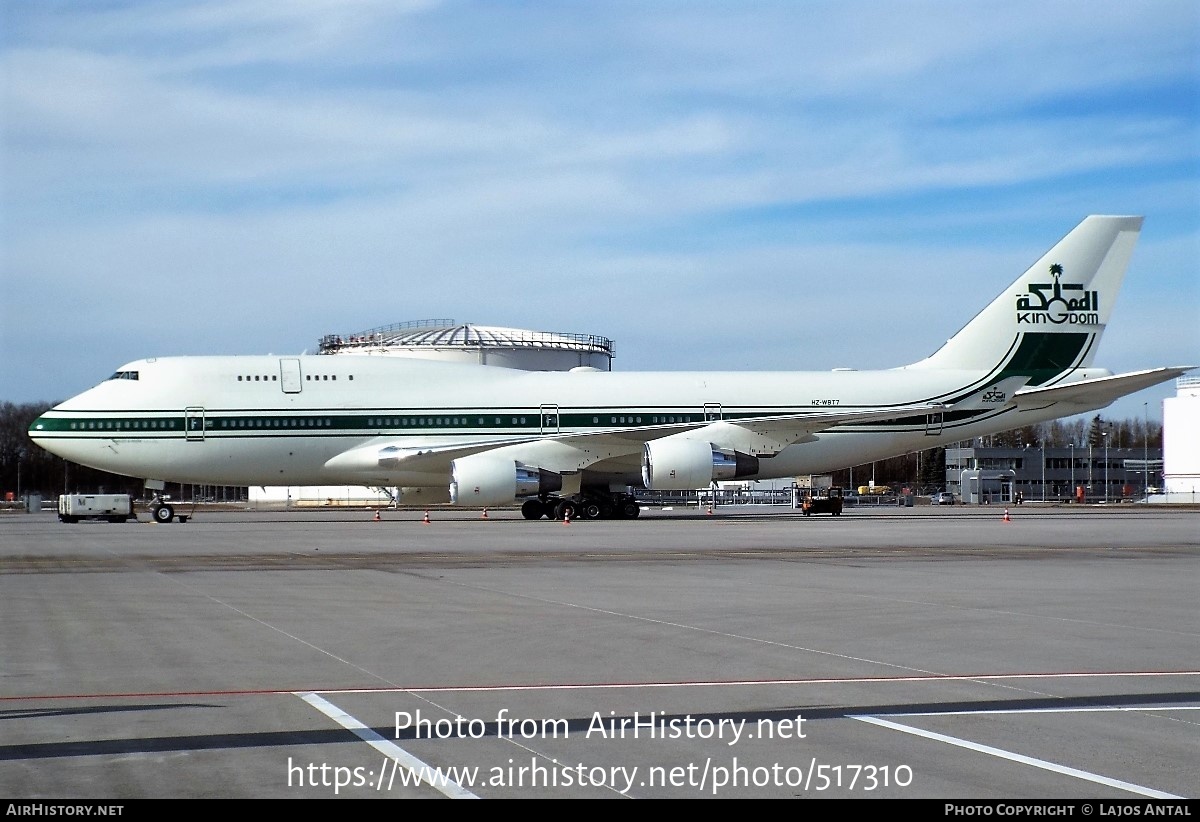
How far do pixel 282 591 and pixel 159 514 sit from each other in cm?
2602

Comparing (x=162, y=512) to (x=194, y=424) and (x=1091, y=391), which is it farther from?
(x=1091, y=391)

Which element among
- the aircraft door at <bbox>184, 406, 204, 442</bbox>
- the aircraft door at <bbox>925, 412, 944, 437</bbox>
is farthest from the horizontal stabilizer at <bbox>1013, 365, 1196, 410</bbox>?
the aircraft door at <bbox>184, 406, 204, 442</bbox>

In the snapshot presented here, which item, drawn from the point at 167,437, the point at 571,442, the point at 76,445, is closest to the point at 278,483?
the point at 167,437

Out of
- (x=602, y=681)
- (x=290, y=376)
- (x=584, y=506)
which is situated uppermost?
(x=290, y=376)

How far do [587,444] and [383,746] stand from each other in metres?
29.7

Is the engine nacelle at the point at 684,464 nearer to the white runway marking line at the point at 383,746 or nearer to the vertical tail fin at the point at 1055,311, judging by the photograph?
the vertical tail fin at the point at 1055,311

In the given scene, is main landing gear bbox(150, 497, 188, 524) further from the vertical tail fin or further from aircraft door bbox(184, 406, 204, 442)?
the vertical tail fin

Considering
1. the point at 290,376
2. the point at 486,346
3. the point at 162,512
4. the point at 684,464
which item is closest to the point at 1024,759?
the point at 684,464

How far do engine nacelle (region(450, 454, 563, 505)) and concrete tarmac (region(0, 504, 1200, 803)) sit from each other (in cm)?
1527

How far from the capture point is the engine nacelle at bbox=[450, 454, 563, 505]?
1359 inches

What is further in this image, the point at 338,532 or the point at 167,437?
the point at 167,437

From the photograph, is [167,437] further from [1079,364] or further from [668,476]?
[1079,364]

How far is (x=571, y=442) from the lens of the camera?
3625 centimetres

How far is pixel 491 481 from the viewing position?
34656 mm
